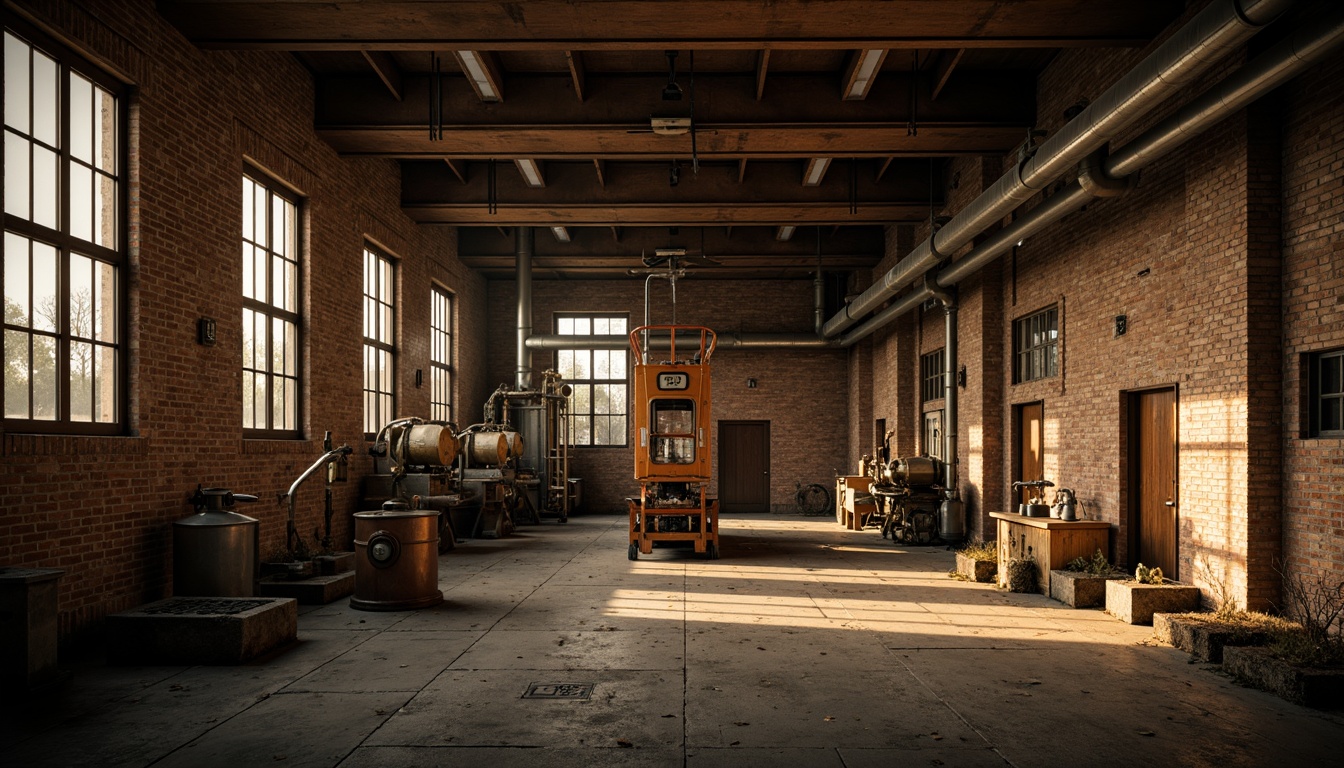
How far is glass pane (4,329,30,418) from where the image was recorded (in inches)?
234

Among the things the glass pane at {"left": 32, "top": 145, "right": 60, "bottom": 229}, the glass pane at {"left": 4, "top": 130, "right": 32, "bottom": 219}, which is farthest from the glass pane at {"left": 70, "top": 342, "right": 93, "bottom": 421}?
the glass pane at {"left": 4, "top": 130, "right": 32, "bottom": 219}

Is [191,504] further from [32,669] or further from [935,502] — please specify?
[935,502]

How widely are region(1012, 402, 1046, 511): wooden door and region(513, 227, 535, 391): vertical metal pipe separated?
33.9 feet

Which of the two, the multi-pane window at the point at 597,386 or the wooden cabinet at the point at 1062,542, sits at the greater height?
the multi-pane window at the point at 597,386

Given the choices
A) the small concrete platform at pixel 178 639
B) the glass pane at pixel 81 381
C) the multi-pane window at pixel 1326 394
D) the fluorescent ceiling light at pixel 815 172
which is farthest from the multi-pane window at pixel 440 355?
the multi-pane window at pixel 1326 394

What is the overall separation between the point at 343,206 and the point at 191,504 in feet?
17.6

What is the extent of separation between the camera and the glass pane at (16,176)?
604cm

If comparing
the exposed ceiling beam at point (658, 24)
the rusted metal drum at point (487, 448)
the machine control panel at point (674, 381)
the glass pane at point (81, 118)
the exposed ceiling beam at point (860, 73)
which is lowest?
the rusted metal drum at point (487, 448)

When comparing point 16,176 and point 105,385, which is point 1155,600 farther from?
point 16,176

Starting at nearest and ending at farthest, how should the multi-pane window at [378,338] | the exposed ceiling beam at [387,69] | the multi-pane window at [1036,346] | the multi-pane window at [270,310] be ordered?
1. the multi-pane window at [270,310]
2. the exposed ceiling beam at [387,69]
3. the multi-pane window at [1036,346]
4. the multi-pane window at [378,338]

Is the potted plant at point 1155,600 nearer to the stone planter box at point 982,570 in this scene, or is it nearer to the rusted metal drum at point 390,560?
the stone planter box at point 982,570

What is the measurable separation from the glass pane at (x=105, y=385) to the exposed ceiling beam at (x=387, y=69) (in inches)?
172

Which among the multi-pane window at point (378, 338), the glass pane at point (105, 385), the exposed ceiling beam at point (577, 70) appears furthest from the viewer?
the multi-pane window at point (378, 338)

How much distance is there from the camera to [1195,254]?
24.5 feet
